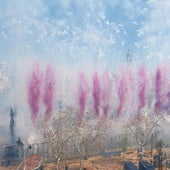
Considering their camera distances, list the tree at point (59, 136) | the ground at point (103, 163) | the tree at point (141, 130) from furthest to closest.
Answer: the tree at point (141, 130) < the ground at point (103, 163) < the tree at point (59, 136)

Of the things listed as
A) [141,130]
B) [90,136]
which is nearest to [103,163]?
[90,136]

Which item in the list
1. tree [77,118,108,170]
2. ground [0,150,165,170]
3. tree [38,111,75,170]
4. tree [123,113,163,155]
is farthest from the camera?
tree [123,113,163,155]

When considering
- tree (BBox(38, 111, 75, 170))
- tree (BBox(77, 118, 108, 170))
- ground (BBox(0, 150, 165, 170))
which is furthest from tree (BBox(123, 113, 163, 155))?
tree (BBox(38, 111, 75, 170))

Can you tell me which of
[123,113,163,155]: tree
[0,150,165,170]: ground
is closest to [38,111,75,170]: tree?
[0,150,165,170]: ground

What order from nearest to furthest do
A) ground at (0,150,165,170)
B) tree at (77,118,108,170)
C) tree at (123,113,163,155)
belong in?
ground at (0,150,165,170) < tree at (77,118,108,170) < tree at (123,113,163,155)

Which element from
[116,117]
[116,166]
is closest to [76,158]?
[116,166]

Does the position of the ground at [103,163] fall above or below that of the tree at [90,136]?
below

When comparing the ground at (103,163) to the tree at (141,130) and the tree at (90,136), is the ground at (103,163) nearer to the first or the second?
the tree at (90,136)

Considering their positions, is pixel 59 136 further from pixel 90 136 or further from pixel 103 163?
pixel 90 136

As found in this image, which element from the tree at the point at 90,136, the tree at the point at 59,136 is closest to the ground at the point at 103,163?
the tree at the point at 90,136

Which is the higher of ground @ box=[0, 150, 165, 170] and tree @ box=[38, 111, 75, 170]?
tree @ box=[38, 111, 75, 170]

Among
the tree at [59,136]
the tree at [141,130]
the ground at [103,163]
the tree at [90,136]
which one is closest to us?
the tree at [59,136]

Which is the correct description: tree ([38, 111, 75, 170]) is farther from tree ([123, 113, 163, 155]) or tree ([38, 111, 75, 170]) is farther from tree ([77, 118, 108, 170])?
tree ([123, 113, 163, 155])

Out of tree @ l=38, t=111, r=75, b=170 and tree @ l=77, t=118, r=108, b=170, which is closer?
tree @ l=38, t=111, r=75, b=170
